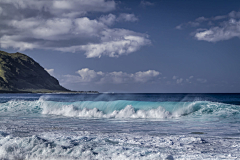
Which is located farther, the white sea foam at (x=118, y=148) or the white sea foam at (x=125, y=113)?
the white sea foam at (x=125, y=113)

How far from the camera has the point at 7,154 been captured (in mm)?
7258

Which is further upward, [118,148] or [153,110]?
[153,110]

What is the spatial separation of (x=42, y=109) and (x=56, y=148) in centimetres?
2000

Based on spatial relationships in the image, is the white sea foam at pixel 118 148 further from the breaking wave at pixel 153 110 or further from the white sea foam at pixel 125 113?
the breaking wave at pixel 153 110

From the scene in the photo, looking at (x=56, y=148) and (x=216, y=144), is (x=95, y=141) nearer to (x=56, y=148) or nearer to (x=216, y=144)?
(x=56, y=148)

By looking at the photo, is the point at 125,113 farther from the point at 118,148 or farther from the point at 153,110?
the point at 118,148

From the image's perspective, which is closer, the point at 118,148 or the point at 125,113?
the point at 118,148

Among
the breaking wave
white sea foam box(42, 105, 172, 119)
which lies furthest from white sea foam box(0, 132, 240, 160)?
the breaking wave

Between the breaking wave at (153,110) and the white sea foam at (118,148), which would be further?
the breaking wave at (153,110)

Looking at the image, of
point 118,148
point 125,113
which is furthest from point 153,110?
point 118,148

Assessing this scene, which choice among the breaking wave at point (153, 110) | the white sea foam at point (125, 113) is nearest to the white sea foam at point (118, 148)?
the white sea foam at point (125, 113)

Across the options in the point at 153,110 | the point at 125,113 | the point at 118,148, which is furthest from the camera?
the point at 125,113

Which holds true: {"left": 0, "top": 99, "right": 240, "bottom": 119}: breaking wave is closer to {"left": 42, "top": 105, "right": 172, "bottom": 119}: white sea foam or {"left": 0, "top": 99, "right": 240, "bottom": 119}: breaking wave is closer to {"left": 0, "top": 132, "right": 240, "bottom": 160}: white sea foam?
{"left": 42, "top": 105, "right": 172, "bottom": 119}: white sea foam

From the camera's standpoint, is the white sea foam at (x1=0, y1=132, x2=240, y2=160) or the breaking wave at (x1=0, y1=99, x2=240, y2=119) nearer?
the white sea foam at (x1=0, y1=132, x2=240, y2=160)
